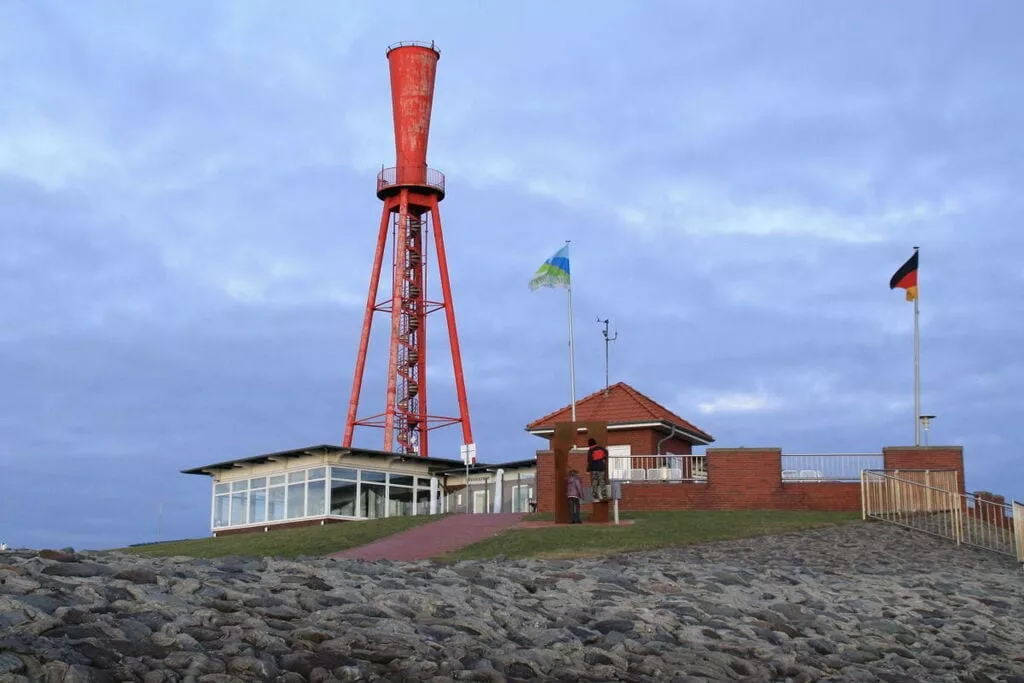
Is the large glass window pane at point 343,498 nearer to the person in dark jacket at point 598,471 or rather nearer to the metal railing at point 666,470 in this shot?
the metal railing at point 666,470

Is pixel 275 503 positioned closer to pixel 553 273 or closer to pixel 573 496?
pixel 553 273

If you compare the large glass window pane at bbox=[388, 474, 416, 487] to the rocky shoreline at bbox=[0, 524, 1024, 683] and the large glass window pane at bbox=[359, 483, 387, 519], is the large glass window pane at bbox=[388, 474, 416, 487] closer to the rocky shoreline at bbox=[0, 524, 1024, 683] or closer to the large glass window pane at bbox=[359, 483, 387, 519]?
the large glass window pane at bbox=[359, 483, 387, 519]

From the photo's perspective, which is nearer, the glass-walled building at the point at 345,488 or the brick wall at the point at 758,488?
the brick wall at the point at 758,488

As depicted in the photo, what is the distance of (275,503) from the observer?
43.3 m

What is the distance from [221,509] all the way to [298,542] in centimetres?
1943

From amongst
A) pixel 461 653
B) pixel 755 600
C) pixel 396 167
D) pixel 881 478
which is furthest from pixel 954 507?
pixel 396 167

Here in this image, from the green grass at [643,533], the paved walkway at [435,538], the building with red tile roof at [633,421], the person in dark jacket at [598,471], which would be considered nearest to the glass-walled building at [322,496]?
the building with red tile roof at [633,421]

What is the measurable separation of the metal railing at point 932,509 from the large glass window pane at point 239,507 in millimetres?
24418

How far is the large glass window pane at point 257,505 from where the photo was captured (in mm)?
43859

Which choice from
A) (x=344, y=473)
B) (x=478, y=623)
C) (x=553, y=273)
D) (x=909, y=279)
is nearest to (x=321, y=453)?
(x=344, y=473)

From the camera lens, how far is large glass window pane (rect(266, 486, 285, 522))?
141 feet

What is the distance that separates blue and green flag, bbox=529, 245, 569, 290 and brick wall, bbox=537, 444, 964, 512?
7.17 metres

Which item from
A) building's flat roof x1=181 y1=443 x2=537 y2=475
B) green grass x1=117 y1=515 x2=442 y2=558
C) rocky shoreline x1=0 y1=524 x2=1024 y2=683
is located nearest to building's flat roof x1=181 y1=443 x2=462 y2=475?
building's flat roof x1=181 y1=443 x2=537 y2=475

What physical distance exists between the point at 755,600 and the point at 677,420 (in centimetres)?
2833
